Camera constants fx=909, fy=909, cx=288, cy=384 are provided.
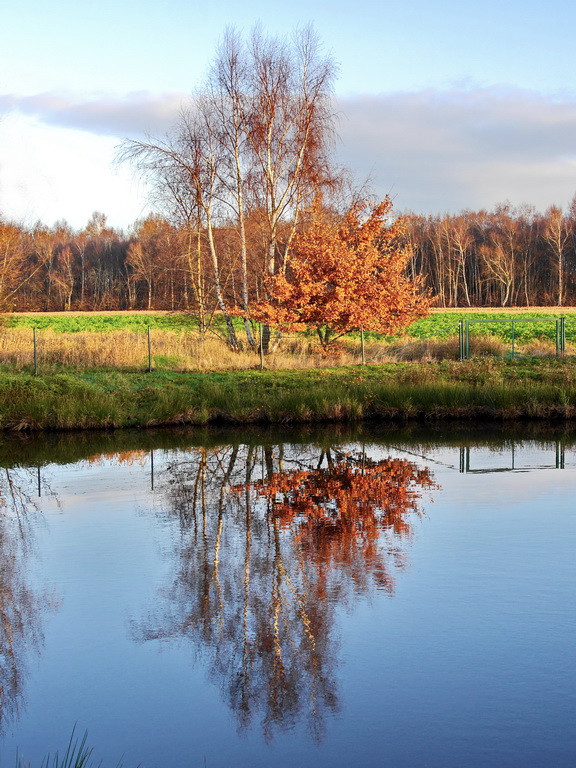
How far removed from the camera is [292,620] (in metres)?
7.06

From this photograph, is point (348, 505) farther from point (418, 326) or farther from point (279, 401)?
point (418, 326)

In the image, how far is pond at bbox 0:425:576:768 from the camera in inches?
213

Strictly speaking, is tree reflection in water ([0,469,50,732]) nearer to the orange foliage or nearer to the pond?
the pond

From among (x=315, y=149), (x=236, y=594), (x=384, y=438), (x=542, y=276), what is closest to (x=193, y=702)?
(x=236, y=594)

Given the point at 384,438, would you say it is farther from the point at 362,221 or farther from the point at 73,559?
the point at 362,221

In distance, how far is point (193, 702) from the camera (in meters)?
5.88

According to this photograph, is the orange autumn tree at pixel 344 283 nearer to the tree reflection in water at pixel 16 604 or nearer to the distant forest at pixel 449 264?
the tree reflection in water at pixel 16 604

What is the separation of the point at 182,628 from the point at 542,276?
94.2 m

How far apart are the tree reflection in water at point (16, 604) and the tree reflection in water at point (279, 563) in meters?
0.95

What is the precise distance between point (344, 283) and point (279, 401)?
830 centimetres

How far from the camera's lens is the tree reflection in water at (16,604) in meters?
6.21

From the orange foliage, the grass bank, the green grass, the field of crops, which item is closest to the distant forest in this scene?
the green grass

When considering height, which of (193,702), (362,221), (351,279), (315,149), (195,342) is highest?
(315,149)

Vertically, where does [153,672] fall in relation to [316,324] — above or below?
below
